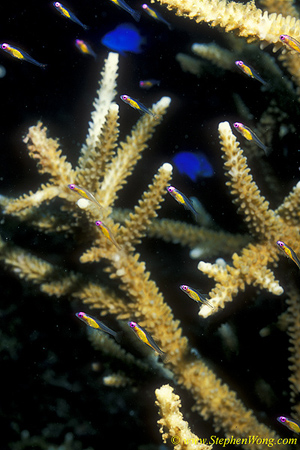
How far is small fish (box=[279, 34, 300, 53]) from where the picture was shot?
7.29 feet

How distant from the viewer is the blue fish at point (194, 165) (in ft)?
12.3

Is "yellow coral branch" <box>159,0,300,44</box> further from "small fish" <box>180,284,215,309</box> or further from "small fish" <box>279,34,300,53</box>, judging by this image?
"small fish" <box>180,284,215,309</box>

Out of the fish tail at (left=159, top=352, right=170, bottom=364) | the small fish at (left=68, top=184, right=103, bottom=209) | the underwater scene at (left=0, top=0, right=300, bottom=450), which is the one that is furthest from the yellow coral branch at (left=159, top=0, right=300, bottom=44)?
the fish tail at (left=159, top=352, right=170, bottom=364)

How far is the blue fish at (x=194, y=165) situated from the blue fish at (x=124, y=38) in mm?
1799

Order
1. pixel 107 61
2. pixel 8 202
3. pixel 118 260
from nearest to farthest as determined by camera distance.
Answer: pixel 118 260, pixel 8 202, pixel 107 61

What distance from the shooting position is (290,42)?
2242 millimetres

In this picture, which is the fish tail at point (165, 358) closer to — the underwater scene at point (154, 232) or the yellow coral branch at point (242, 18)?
the underwater scene at point (154, 232)

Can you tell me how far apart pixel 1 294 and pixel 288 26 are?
4334 millimetres

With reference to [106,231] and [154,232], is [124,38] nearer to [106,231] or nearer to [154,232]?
[154,232]

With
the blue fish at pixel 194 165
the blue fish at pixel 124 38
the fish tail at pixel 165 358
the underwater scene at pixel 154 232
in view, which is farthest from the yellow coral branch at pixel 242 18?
the fish tail at pixel 165 358

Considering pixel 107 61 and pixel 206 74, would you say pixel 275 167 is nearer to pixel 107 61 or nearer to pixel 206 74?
pixel 206 74

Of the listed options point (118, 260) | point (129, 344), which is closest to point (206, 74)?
point (118, 260)

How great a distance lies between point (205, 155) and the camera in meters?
3.87

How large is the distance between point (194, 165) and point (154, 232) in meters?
0.97
